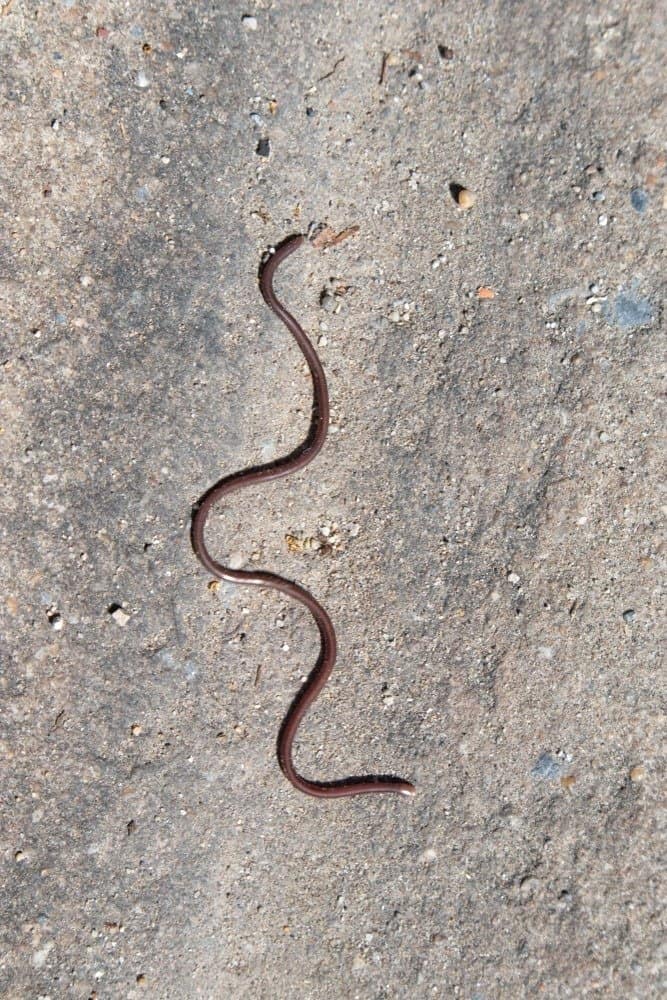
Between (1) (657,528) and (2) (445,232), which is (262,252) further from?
(1) (657,528)

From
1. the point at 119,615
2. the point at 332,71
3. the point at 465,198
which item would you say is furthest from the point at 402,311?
the point at 119,615

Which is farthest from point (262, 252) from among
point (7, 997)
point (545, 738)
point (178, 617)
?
point (7, 997)

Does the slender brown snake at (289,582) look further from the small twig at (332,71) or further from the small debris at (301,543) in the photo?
the small twig at (332,71)

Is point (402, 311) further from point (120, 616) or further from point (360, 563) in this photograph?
point (120, 616)

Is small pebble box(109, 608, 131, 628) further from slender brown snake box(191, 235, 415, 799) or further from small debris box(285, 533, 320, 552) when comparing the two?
small debris box(285, 533, 320, 552)

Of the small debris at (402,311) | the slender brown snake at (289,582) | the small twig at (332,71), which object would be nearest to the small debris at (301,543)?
the slender brown snake at (289,582)

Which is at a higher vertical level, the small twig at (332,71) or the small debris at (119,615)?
the small twig at (332,71)
